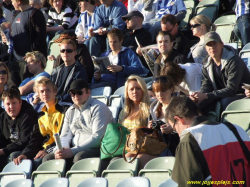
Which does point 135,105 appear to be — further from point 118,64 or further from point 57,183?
point 118,64

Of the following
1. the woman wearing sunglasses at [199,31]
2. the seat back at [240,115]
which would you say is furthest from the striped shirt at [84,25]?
the seat back at [240,115]

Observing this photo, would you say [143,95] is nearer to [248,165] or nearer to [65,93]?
[65,93]

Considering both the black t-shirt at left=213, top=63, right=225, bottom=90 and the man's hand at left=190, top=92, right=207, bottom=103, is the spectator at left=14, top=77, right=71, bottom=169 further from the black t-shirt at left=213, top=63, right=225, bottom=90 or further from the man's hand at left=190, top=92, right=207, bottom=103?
the black t-shirt at left=213, top=63, right=225, bottom=90

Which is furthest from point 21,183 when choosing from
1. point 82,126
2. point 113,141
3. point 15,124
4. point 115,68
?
point 115,68

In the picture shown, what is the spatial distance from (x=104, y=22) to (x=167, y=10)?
1131 mm

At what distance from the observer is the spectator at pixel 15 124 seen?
6.71 m

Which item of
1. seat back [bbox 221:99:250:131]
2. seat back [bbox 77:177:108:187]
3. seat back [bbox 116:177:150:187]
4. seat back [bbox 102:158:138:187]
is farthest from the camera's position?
seat back [bbox 221:99:250:131]

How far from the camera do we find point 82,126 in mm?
6285

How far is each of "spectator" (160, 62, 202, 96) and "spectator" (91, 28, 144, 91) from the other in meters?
1.30

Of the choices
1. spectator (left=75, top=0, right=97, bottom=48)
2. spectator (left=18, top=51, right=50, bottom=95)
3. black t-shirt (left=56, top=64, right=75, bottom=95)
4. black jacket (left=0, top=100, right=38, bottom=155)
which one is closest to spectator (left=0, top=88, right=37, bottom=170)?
black jacket (left=0, top=100, right=38, bottom=155)

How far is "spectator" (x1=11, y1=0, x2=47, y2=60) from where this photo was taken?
923cm

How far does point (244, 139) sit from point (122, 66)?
4.11 m

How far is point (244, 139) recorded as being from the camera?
336cm

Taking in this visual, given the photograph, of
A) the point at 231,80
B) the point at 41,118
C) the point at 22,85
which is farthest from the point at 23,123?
the point at 231,80
